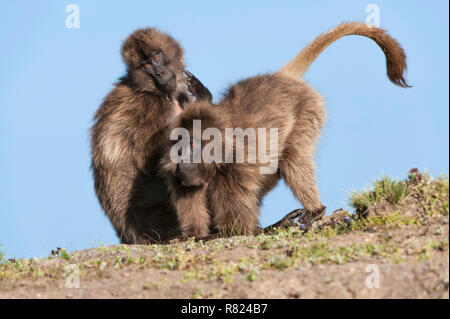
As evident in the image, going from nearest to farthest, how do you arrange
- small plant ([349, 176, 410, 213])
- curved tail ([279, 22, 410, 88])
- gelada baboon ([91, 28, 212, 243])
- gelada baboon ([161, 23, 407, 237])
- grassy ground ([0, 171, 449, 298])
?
1. grassy ground ([0, 171, 449, 298])
2. small plant ([349, 176, 410, 213])
3. gelada baboon ([161, 23, 407, 237])
4. gelada baboon ([91, 28, 212, 243])
5. curved tail ([279, 22, 410, 88])

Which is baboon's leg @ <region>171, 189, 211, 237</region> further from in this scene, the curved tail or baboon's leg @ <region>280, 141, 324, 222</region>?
the curved tail

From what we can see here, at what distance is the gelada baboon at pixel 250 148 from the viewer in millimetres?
7098

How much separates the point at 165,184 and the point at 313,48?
279cm

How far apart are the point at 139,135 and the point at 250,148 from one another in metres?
1.37

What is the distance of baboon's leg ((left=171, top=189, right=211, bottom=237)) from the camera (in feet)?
24.1

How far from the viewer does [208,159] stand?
23.5 ft

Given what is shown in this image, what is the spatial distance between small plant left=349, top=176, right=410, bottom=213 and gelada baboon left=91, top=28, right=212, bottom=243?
2.42 metres

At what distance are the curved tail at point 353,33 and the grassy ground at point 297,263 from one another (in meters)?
2.57

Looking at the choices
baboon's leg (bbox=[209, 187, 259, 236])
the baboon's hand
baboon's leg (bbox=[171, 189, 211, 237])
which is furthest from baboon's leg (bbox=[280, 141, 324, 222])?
the baboon's hand

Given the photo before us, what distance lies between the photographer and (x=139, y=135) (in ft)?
25.6

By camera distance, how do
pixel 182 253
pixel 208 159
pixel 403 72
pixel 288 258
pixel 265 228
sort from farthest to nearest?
pixel 403 72 → pixel 265 228 → pixel 208 159 → pixel 182 253 → pixel 288 258

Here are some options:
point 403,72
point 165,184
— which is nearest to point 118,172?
point 165,184

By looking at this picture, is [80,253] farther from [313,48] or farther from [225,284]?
[313,48]

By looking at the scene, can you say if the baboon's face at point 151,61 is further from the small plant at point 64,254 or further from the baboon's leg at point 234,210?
the small plant at point 64,254
